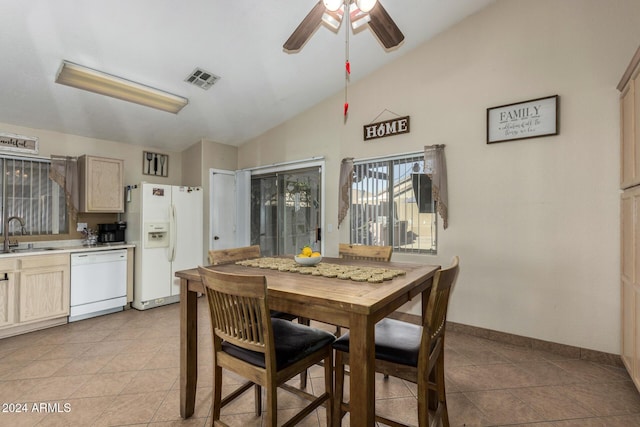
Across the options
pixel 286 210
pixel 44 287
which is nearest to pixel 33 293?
pixel 44 287

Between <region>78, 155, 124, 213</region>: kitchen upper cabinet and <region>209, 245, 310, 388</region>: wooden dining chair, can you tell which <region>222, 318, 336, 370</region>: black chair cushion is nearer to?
<region>209, 245, 310, 388</region>: wooden dining chair

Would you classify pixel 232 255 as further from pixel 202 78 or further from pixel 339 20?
pixel 202 78

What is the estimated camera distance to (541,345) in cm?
287

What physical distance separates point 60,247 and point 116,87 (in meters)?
2.14

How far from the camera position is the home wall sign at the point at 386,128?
3646 millimetres

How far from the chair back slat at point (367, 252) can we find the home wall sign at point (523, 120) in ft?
5.34

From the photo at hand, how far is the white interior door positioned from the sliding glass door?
1.10 feet

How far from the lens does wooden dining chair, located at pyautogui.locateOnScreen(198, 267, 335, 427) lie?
137cm

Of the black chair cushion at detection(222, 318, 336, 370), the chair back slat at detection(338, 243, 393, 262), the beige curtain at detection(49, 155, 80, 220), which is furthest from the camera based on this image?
the beige curtain at detection(49, 155, 80, 220)

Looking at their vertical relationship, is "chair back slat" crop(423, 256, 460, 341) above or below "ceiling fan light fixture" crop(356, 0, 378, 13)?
below

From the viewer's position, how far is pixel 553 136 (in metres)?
2.82

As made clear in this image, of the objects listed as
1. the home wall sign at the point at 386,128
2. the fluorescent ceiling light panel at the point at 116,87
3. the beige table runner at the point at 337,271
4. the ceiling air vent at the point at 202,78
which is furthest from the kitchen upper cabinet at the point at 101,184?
the home wall sign at the point at 386,128


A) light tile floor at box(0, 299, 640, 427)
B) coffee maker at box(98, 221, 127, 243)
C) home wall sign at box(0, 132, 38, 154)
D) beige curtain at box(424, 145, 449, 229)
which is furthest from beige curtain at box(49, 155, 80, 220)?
beige curtain at box(424, 145, 449, 229)

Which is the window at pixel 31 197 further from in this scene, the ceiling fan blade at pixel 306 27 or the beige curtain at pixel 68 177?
the ceiling fan blade at pixel 306 27
